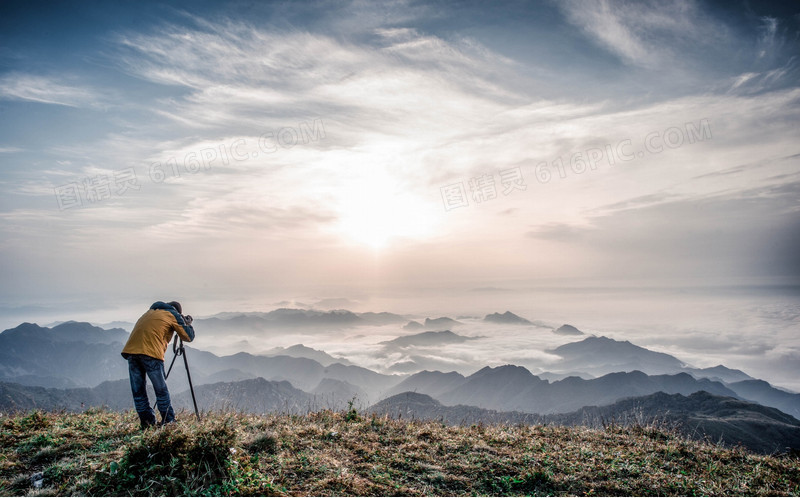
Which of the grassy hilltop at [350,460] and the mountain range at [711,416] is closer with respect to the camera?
the grassy hilltop at [350,460]

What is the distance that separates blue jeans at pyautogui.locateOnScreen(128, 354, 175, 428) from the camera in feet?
30.7

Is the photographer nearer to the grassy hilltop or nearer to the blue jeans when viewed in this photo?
the blue jeans

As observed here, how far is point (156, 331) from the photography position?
963 cm

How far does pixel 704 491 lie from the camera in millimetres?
7766

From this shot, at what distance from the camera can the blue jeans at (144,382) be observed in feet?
30.7

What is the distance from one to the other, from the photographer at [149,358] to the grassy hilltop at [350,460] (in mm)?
574

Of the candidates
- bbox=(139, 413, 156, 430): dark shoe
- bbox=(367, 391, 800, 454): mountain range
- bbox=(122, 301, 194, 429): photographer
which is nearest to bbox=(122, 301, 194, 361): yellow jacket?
bbox=(122, 301, 194, 429): photographer

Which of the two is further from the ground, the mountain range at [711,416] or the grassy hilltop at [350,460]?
the grassy hilltop at [350,460]

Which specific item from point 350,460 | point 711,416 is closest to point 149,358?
point 350,460

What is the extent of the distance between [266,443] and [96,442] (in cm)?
329

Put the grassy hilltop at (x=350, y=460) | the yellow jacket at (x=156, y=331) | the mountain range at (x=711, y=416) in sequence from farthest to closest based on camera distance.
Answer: the mountain range at (x=711, y=416) < the yellow jacket at (x=156, y=331) < the grassy hilltop at (x=350, y=460)

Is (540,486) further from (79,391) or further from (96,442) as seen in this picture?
(79,391)

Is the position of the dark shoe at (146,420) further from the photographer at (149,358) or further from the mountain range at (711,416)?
the mountain range at (711,416)

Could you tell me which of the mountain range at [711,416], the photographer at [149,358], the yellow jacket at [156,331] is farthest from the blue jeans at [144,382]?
the mountain range at [711,416]
